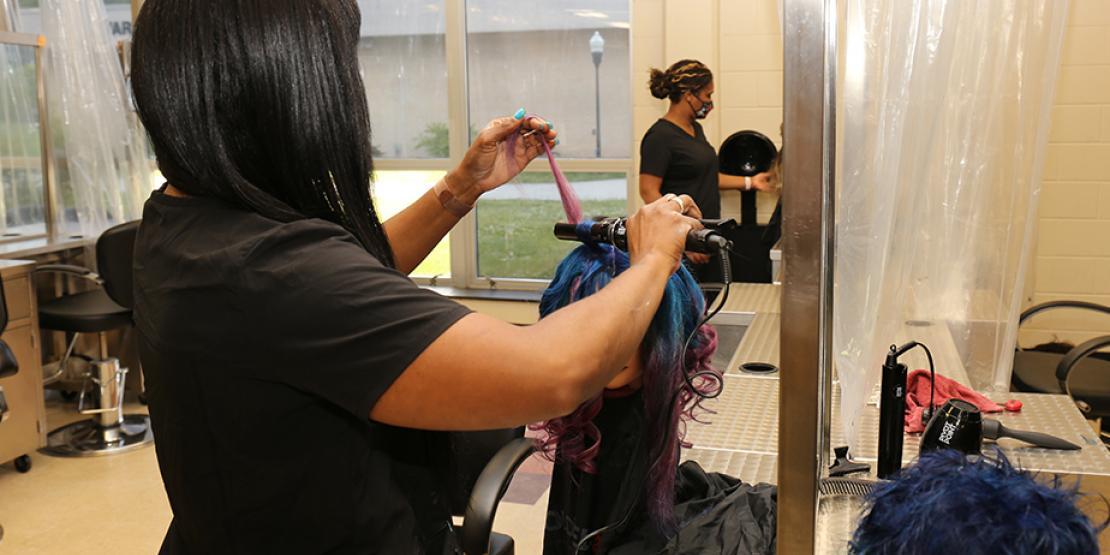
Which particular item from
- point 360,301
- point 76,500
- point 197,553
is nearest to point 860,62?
point 360,301

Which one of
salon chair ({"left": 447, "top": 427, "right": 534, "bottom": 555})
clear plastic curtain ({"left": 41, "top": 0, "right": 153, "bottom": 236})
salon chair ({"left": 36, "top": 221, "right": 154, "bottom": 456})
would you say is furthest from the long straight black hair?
clear plastic curtain ({"left": 41, "top": 0, "right": 153, "bottom": 236})

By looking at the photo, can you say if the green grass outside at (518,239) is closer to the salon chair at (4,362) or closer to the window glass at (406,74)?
the window glass at (406,74)

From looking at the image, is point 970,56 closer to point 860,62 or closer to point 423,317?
point 860,62

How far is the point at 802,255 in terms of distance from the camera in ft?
3.36

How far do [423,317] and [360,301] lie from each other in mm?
60

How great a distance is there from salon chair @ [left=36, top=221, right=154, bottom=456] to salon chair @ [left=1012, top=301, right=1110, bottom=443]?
3.18m

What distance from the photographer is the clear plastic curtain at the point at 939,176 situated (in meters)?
1.67

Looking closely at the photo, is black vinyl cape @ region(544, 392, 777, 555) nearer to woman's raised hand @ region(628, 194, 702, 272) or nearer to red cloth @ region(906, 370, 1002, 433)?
red cloth @ region(906, 370, 1002, 433)

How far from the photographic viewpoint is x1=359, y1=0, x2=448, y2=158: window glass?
5488 mm

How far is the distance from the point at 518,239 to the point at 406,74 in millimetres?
1103

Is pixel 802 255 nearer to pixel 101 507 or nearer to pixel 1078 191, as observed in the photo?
pixel 101 507

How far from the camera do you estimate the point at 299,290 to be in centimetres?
93

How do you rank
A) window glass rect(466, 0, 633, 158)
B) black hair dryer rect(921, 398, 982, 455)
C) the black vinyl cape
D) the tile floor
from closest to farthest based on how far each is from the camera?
black hair dryer rect(921, 398, 982, 455) → the black vinyl cape → the tile floor → window glass rect(466, 0, 633, 158)

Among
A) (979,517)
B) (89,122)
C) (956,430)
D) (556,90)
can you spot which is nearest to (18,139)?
(89,122)
